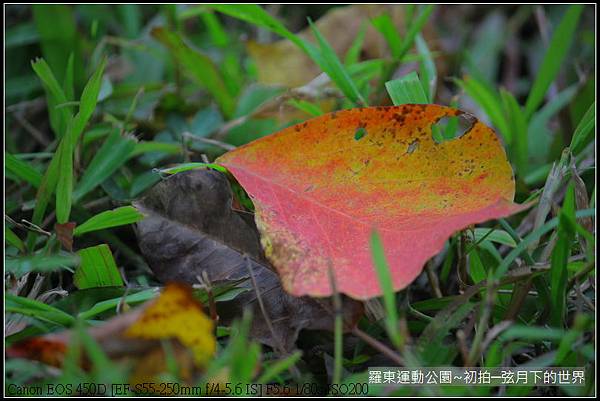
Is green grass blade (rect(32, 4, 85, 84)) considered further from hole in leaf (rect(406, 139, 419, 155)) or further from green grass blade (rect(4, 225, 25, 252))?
hole in leaf (rect(406, 139, 419, 155))

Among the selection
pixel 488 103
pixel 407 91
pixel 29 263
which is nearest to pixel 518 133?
pixel 488 103

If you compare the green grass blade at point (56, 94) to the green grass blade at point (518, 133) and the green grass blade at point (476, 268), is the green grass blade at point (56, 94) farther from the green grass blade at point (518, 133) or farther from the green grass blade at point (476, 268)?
the green grass blade at point (518, 133)

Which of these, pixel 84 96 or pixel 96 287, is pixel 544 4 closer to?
pixel 84 96

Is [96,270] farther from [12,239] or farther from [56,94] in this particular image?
[56,94]

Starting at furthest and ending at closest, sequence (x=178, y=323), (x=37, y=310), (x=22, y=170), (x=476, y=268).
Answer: (x=22, y=170) < (x=476, y=268) < (x=37, y=310) < (x=178, y=323)

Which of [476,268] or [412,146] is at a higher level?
[412,146]

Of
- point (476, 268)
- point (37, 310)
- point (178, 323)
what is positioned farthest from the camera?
point (476, 268)

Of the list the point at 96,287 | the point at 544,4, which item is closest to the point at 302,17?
the point at 544,4
